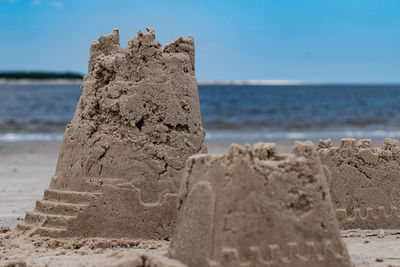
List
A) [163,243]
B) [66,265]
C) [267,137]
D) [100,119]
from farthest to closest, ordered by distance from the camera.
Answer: [267,137] → [100,119] → [163,243] → [66,265]

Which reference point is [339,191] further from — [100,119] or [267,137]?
[267,137]

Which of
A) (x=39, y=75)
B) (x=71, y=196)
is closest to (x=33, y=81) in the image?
(x=39, y=75)

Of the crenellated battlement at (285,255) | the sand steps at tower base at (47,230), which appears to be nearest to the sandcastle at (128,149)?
the sand steps at tower base at (47,230)

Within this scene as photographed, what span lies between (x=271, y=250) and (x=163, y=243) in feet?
4.42

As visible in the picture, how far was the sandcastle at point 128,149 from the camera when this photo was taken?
4.27m

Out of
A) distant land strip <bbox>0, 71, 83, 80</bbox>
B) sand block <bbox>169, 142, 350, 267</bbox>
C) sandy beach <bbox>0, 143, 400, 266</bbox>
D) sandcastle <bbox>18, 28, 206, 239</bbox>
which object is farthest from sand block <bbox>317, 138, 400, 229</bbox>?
distant land strip <bbox>0, 71, 83, 80</bbox>

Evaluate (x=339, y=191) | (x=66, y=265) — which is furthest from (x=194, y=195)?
(x=339, y=191)

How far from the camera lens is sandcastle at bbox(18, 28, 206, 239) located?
4270 mm

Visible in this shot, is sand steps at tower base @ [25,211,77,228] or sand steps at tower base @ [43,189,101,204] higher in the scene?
sand steps at tower base @ [43,189,101,204]

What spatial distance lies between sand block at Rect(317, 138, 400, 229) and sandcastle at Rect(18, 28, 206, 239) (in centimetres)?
121

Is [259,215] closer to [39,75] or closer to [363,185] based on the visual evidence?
[363,185]

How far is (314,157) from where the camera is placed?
10.7 feet

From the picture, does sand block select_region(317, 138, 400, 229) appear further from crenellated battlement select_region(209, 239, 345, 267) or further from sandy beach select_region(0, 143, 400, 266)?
crenellated battlement select_region(209, 239, 345, 267)

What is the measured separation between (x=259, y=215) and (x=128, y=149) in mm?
1610
